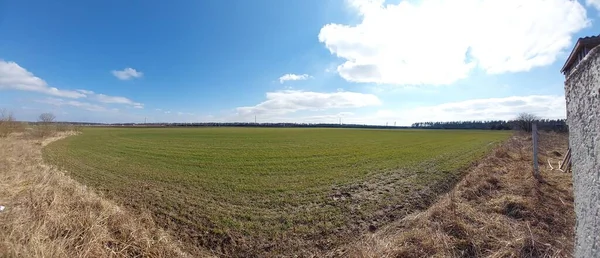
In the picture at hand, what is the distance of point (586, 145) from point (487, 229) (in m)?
3.87

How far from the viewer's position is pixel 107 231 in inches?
198

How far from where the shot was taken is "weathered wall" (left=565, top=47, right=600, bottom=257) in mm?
2168

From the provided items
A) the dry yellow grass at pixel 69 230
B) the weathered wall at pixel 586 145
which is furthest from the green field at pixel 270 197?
the weathered wall at pixel 586 145

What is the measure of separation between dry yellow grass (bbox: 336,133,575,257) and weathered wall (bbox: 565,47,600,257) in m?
2.04

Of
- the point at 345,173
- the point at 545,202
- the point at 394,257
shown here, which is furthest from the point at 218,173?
the point at 545,202

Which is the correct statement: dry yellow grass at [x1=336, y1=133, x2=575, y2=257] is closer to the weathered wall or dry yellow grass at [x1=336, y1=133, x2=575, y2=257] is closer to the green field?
the green field

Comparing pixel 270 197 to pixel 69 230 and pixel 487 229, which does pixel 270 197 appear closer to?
pixel 69 230

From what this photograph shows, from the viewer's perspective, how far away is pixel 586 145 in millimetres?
→ 2486

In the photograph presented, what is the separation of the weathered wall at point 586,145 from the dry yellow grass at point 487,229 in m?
2.04

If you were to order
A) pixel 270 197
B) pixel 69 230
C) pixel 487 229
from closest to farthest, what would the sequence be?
pixel 69 230, pixel 487 229, pixel 270 197

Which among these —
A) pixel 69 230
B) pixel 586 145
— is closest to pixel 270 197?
pixel 69 230

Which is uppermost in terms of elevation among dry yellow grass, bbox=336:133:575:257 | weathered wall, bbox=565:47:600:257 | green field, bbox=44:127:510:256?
weathered wall, bbox=565:47:600:257

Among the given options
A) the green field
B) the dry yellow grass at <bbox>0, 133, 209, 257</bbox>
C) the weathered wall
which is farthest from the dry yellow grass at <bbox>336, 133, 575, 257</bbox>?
the dry yellow grass at <bbox>0, 133, 209, 257</bbox>

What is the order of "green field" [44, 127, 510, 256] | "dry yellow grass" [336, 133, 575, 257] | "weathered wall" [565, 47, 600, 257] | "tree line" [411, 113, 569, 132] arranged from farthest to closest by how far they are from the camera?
"tree line" [411, 113, 569, 132]
"green field" [44, 127, 510, 256]
"dry yellow grass" [336, 133, 575, 257]
"weathered wall" [565, 47, 600, 257]
